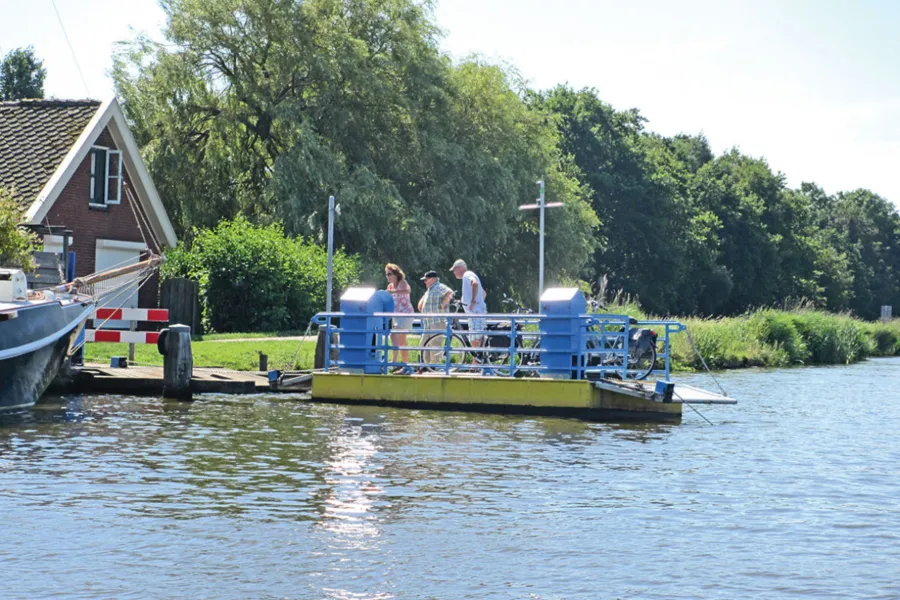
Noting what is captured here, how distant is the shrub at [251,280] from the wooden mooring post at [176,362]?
13657mm

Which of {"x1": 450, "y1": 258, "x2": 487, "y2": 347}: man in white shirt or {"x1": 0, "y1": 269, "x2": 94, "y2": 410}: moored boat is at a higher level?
{"x1": 450, "y1": 258, "x2": 487, "y2": 347}: man in white shirt

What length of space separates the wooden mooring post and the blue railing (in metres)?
2.23

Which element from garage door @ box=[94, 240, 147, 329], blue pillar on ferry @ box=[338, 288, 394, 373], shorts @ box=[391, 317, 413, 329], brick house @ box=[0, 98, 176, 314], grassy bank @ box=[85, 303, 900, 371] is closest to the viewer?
blue pillar on ferry @ box=[338, 288, 394, 373]

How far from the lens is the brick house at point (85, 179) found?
32188mm

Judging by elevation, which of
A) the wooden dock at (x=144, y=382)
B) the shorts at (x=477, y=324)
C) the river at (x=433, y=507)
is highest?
the shorts at (x=477, y=324)

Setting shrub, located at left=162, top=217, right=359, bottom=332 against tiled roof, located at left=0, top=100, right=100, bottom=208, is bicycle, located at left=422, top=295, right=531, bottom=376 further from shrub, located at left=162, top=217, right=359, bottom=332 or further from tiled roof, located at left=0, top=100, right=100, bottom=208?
tiled roof, located at left=0, top=100, right=100, bottom=208

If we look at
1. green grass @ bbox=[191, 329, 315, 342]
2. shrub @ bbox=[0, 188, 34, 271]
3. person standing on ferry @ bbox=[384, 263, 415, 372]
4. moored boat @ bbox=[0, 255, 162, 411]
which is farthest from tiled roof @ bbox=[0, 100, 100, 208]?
person standing on ferry @ bbox=[384, 263, 415, 372]

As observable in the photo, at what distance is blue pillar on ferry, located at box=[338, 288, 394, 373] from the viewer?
2147 centimetres

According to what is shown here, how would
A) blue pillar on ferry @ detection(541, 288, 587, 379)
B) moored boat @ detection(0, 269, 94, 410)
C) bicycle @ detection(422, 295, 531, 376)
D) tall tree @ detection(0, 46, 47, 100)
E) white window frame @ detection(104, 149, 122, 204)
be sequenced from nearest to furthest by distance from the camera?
moored boat @ detection(0, 269, 94, 410) < blue pillar on ferry @ detection(541, 288, 587, 379) < bicycle @ detection(422, 295, 531, 376) < white window frame @ detection(104, 149, 122, 204) < tall tree @ detection(0, 46, 47, 100)

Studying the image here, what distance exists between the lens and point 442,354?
2253 centimetres

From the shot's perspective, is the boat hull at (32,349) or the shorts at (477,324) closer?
the boat hull at (32,349)

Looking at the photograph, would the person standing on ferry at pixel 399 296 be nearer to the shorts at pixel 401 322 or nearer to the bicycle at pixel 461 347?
the shorts at pixel 401 322

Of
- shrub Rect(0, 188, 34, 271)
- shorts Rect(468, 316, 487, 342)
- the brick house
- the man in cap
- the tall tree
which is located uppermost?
the tall tree

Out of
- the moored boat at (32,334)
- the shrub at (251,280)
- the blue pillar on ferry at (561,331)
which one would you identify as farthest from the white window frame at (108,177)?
the blue pillar on ferry at (561,331)
